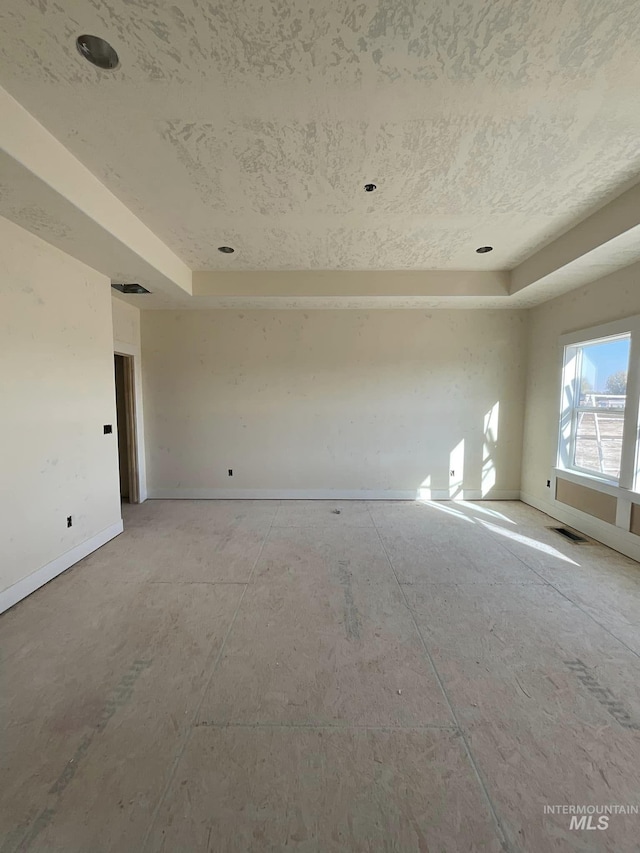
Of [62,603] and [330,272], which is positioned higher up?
[330,272]

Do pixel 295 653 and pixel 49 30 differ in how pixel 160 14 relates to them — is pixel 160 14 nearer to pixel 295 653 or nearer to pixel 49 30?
pixel 49 30

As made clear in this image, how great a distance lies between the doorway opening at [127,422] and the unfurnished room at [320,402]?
0.05 m

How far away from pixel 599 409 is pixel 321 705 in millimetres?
3905

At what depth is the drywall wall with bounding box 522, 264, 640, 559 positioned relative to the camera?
119 inches

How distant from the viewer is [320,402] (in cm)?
455

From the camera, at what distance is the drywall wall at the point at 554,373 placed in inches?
119

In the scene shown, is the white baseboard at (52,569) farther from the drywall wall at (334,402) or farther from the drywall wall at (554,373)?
the drywall wall at (554,373)

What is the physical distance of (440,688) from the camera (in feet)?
5.30

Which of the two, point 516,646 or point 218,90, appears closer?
point 218,90

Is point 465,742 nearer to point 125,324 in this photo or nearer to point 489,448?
point 489,448

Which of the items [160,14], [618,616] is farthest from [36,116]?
[618,616]

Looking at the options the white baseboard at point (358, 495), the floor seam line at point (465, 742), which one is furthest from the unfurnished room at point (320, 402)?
the white baseboard at point (358, 495)

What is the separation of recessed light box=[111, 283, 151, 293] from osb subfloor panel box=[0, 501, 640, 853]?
113 inches

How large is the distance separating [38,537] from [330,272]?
3817 millimetres
